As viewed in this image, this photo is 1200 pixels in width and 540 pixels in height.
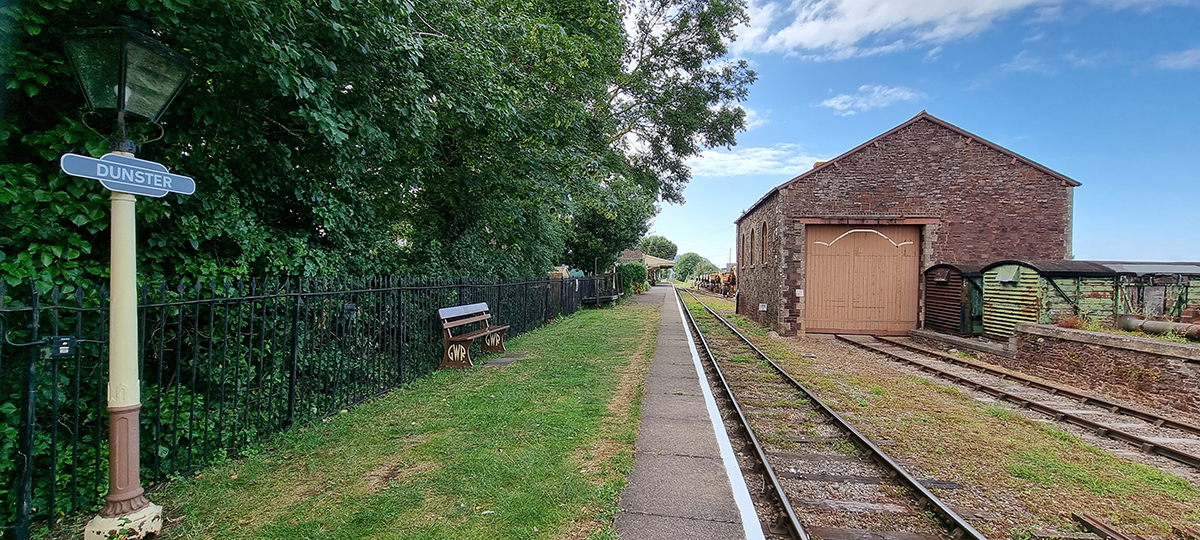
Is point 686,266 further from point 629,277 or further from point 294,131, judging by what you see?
point 294,131

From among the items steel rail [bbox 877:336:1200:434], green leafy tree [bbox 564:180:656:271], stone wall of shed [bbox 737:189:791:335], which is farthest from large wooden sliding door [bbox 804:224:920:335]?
green leafy tree [bbox 564:180:656:271]

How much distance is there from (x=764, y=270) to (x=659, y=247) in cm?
10262

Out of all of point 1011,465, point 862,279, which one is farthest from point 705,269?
point 1011,465

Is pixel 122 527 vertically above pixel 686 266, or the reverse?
pixel 686 266

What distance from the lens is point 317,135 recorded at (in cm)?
491

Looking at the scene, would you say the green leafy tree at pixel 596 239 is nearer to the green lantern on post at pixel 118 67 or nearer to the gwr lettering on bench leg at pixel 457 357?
the gwr lettering on bench leg at pixel 457 357

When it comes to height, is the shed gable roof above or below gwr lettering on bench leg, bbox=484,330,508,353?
above

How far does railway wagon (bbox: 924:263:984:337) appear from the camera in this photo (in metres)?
12.8

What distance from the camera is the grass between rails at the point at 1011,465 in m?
3.76

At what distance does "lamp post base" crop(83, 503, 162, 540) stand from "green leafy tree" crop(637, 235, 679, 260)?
108m

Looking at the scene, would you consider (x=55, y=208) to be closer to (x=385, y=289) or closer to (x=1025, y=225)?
(x=385, y=289)

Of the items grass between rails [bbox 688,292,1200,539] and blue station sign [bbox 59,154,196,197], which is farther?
grass between rails [bbox 688,292,1200,539]

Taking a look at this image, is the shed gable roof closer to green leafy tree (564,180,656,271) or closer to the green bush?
green leafy tree (564,180,656,271)

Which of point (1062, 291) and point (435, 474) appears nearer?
point (435, 474)
